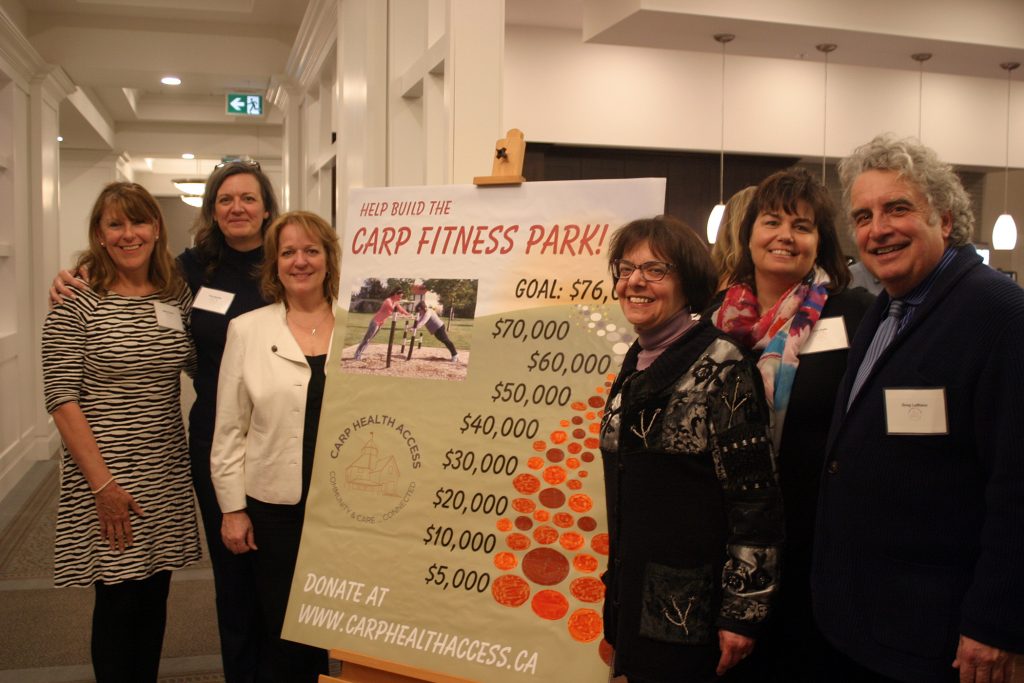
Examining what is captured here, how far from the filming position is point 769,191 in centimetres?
177

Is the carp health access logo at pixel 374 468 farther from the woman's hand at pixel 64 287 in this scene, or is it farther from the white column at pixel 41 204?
the white column at pixel 41 204

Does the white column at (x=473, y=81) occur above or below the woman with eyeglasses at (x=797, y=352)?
above

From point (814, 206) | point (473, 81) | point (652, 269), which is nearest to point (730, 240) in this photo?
point (814, 206)

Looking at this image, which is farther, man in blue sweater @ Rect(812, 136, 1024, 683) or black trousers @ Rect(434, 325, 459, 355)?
black trousers @ Rect(434, 325, 459, 355)

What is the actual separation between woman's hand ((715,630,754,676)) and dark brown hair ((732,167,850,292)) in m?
0.73

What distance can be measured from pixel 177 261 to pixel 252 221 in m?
0.26

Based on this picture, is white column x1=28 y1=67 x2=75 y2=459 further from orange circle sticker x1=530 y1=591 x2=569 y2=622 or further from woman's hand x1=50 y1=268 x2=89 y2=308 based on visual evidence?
orange circle sticker x1=530 y1=591 x2=569 y2=622

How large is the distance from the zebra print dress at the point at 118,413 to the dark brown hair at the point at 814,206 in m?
1.62

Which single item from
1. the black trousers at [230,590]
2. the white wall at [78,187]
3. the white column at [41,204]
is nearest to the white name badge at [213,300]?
the black trousers at [230,590]

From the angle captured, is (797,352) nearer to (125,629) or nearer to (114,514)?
(114,514)

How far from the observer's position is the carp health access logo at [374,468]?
6.59ft

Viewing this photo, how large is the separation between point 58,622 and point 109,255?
191cm

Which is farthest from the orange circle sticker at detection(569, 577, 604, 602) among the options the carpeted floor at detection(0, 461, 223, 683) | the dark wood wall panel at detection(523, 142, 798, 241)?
the dark wood wall panel at detection(523, 142, 798, 241)

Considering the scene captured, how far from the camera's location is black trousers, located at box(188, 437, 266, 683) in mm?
2475
